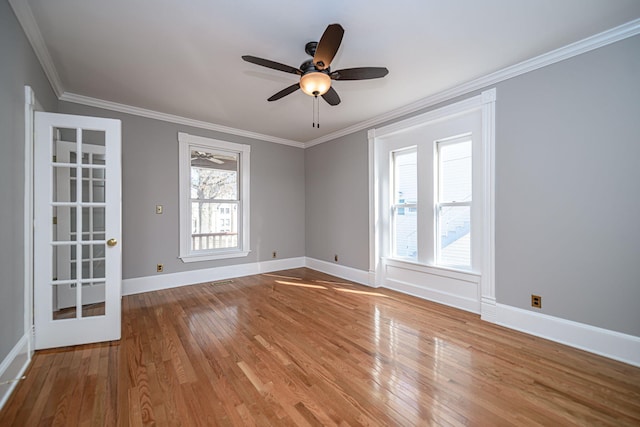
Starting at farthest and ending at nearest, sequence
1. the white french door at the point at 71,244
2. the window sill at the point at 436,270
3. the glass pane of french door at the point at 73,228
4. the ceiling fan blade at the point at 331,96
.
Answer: the window sill at the point at 436,270, the glass pane of french door at the point at 73,228, the ceiling fan blade at the point at 331,96, the white french door at the point at 71,244

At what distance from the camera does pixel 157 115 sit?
13.4 feet

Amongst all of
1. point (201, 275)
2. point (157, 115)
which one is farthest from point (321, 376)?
point (157, 115)

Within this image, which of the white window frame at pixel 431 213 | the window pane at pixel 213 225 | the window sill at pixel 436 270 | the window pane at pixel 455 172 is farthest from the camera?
the window pane at pixel 213 225

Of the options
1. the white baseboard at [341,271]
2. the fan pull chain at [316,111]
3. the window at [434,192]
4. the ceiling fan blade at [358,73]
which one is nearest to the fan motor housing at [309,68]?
the ceiling fan blade at [358,73]

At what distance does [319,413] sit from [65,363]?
2106 mm

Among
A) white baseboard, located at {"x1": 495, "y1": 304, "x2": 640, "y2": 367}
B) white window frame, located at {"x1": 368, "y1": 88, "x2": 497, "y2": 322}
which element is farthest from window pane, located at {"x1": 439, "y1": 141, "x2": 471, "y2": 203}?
white baseboard, located at {"x1": 495, "y1": 304, "x2": 640, "y2": 367}

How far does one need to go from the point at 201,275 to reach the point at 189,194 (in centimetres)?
136

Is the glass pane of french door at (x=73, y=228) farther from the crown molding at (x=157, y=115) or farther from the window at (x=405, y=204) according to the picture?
the window at (x=405, y=204)

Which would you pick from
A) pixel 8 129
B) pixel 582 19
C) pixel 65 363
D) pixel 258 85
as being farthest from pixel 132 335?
pixel 582 19

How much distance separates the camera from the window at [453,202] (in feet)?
10.9

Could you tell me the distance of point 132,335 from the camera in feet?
8.56

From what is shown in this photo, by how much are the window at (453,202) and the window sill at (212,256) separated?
3353mm

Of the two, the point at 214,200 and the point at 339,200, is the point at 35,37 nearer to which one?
the point at 214,200

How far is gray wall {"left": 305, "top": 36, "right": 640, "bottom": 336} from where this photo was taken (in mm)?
2180
